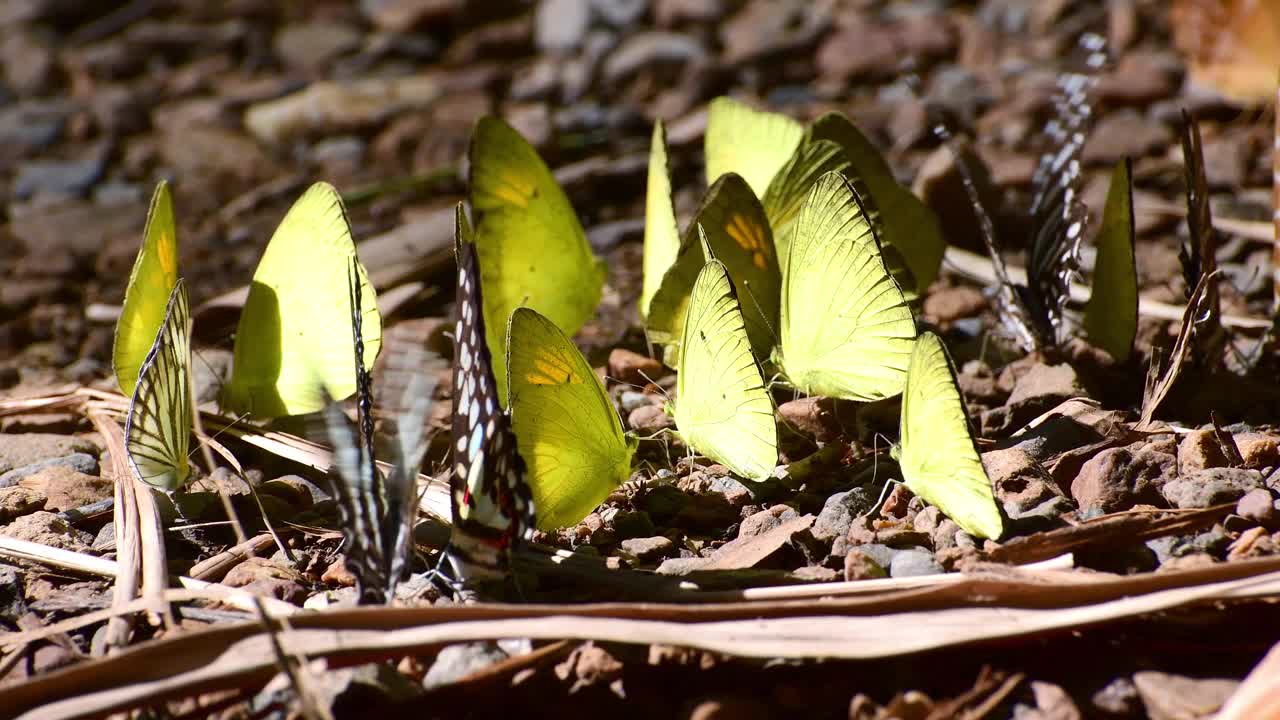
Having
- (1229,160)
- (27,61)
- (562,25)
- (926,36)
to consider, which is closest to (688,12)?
(562,25)

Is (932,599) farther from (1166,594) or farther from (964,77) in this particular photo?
(964,77)

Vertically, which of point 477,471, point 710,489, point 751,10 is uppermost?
point 751,10

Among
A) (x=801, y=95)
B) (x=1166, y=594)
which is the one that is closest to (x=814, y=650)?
(x=1166, y=594)

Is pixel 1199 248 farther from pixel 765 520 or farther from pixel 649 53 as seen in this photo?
pixel 649 53

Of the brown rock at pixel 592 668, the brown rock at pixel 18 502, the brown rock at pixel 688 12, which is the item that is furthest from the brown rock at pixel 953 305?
the brown rock at pixel 688 12

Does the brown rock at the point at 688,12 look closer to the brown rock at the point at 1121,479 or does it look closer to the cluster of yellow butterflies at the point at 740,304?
the cluster of yellow butterflies at the point at 740,304

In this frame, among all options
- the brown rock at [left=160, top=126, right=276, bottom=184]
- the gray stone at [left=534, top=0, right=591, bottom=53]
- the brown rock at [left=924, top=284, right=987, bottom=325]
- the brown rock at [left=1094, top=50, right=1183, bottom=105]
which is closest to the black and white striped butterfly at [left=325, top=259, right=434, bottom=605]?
the brown rock at [left=924, top=284, right=987, bottom=325]

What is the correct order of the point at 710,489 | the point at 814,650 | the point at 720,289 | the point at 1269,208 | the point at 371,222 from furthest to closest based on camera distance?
the point at 371,222, the point at 1269,208, the point at 710,489, the point at 720,289, the point at 814,650
